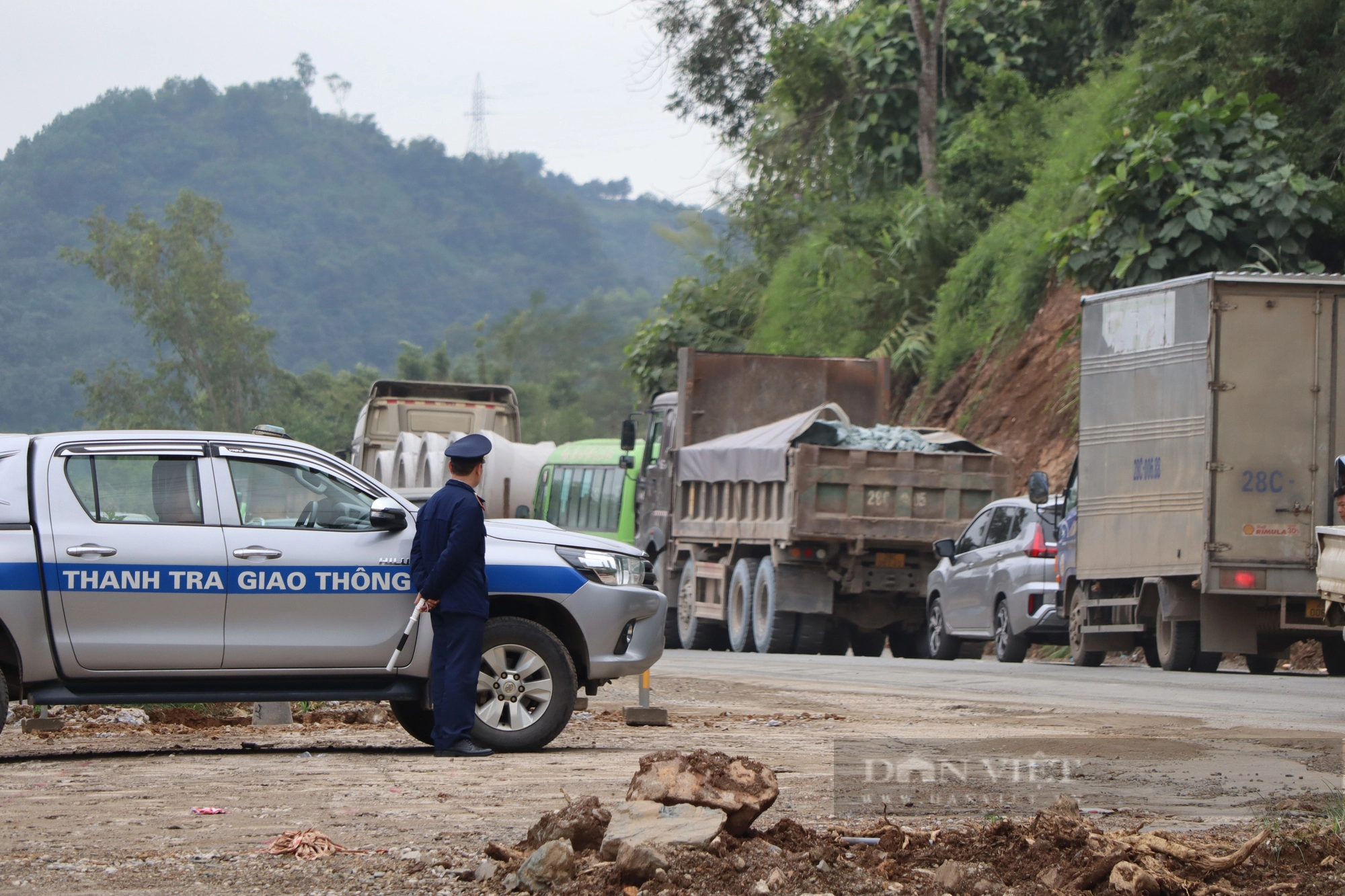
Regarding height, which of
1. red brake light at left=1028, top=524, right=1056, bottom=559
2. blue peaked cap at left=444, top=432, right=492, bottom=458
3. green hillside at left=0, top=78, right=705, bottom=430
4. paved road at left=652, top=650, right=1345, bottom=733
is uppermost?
green hillside at left=0, top=78, right=705, bottom=430

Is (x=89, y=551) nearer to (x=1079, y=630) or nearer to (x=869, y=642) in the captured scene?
(x=1079, y=630)

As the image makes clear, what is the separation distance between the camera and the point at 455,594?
883cm

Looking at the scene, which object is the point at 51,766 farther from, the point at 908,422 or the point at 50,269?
the point at 50,269

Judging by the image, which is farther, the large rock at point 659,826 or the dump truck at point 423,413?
the dump truck at point 423,413

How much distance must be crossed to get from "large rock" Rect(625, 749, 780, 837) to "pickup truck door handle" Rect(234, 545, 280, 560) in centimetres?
350

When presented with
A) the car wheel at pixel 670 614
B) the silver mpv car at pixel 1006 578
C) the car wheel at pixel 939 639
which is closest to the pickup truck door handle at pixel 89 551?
the silver mpv car at pixel 1006 578

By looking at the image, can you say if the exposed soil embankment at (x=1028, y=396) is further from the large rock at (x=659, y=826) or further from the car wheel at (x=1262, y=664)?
the large rock at (x=659, y=826)

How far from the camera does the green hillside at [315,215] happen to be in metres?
119

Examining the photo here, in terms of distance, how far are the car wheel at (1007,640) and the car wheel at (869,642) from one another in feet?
12.5

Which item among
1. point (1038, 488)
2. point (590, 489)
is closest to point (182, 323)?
point (590, 489)

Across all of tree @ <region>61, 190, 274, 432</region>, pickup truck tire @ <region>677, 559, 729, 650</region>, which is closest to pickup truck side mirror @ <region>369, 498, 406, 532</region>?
pickup truck tire @ <region>677, 559, 729, 650</region>

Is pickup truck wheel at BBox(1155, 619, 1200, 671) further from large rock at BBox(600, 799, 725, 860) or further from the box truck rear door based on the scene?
large rock at BBox(600, 799, 725, 860)

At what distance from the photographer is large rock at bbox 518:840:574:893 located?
519cm

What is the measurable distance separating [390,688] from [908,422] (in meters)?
23.5
